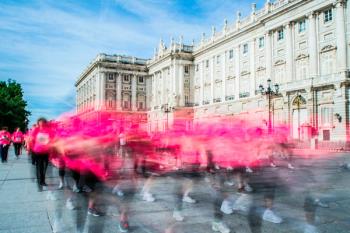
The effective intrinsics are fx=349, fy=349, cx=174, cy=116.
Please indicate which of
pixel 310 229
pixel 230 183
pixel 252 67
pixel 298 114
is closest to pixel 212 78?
pixel 252 67

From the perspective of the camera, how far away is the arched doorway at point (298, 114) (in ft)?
125

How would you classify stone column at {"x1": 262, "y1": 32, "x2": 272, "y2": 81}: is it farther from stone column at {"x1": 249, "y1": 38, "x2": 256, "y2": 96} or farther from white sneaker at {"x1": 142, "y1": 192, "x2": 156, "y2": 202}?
white sneaker at {"x1": 142, "y1": 192, "x2": 156, "y2": 202}

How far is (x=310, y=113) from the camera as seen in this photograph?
37.0m

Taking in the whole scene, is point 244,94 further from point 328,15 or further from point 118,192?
point 118,192

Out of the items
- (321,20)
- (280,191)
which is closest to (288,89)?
(321,20)

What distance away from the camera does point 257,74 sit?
47.0 metres

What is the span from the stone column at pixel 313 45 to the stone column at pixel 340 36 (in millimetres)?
2922

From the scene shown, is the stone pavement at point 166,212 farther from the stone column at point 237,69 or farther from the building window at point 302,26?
the stone column at point 237,69

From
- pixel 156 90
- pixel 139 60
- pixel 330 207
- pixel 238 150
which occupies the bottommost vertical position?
pixel 330 207

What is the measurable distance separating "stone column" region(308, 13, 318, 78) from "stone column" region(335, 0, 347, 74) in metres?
2.92

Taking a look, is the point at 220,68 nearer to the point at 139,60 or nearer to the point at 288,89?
→ the point at 288,89

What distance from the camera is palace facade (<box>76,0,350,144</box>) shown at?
35031mm

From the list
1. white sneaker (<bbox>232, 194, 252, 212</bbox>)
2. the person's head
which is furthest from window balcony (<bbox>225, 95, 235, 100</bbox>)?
white sneaker (<bbox>232, 194, 252, 212</bbox>)

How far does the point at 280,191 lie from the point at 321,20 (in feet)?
108
